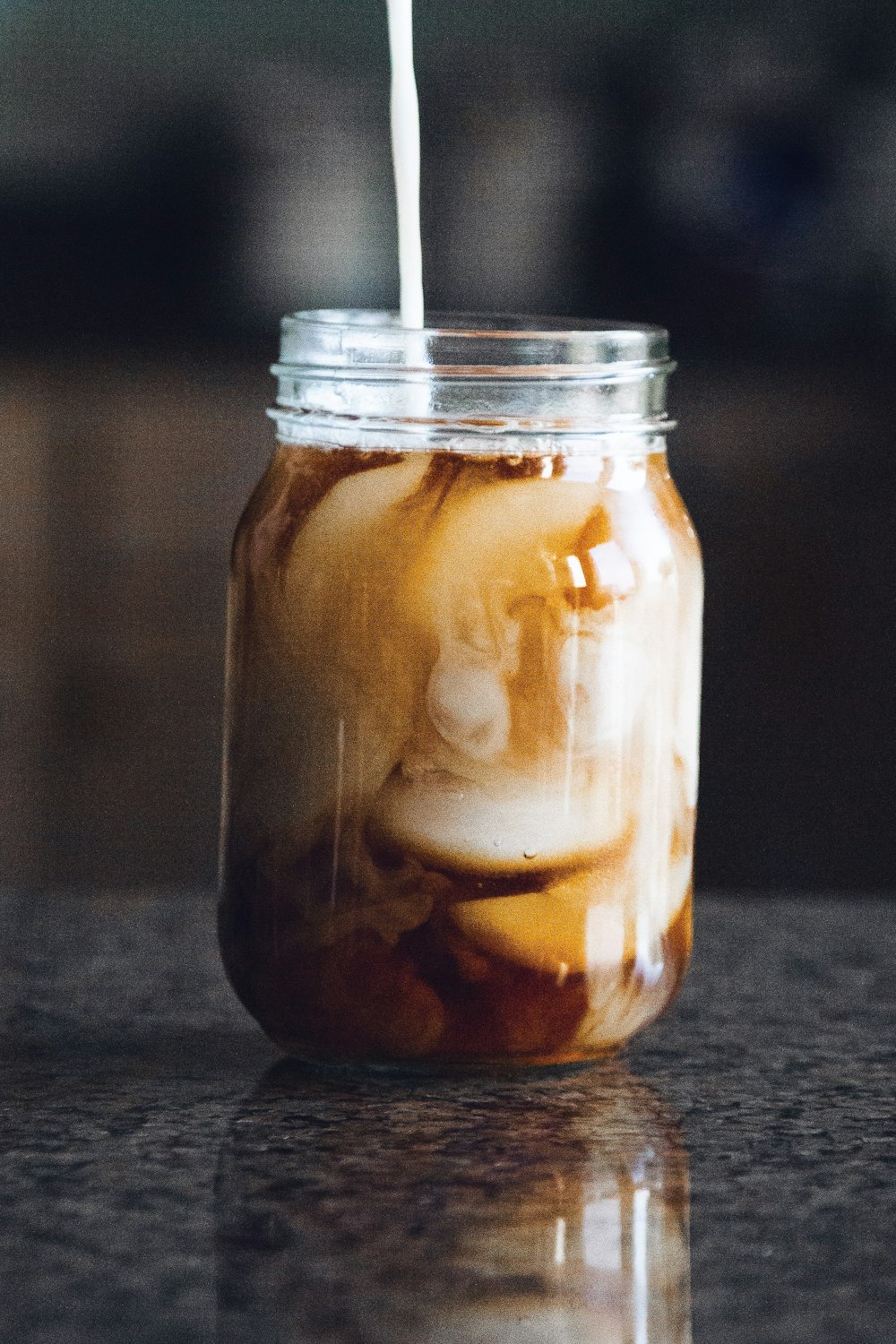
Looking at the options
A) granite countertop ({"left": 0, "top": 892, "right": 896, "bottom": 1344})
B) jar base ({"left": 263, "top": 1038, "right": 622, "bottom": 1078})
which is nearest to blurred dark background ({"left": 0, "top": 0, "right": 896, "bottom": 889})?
granite countertop ({"left": 0, "top": 892, "right": 896, "bottom": 1344})

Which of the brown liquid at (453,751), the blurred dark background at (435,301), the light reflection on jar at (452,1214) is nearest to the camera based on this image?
the light reflection on jar at (452,1214)

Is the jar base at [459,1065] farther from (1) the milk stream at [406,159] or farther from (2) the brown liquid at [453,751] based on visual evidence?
(1) the milk stream at [406,159]

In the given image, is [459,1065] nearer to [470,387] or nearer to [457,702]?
[457,702]

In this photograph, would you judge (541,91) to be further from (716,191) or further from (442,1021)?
(442,1021)

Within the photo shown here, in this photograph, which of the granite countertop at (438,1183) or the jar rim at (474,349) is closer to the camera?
the granite countertop at (438,1183)

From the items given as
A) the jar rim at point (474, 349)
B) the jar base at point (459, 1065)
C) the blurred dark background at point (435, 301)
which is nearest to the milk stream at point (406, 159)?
the jar rim at point (474, 349)

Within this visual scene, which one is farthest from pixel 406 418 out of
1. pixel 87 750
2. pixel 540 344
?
pixel 87 750
